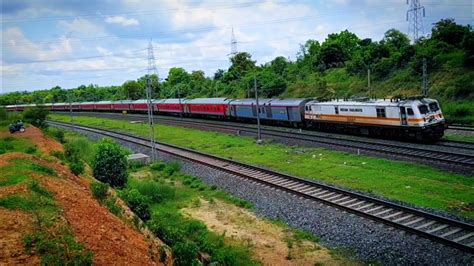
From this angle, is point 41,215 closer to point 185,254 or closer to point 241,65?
point 185,254

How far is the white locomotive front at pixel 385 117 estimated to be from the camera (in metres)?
30.1

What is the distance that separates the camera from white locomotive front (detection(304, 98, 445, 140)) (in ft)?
98.8

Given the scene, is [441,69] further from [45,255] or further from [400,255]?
[45,255]

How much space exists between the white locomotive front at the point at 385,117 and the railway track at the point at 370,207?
12.5 m

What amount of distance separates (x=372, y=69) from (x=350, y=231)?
45769 millimetres

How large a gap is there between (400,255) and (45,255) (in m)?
10.5

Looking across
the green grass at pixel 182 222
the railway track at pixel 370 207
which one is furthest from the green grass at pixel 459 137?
the green grass at pixel 182 222

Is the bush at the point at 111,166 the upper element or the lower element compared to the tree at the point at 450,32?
lower

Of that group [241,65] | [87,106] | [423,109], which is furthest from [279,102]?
[87,106]

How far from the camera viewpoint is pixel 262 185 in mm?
22578

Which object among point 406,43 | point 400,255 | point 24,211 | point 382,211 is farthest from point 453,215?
point 406,43

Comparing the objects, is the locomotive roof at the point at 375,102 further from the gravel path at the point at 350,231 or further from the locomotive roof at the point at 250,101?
the gravel path at the point at 350,231

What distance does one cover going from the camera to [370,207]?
58.4ft

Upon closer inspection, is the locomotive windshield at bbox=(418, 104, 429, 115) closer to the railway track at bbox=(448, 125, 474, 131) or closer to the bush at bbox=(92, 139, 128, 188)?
the railway track at bbox=(448, 125, 474, 131)
